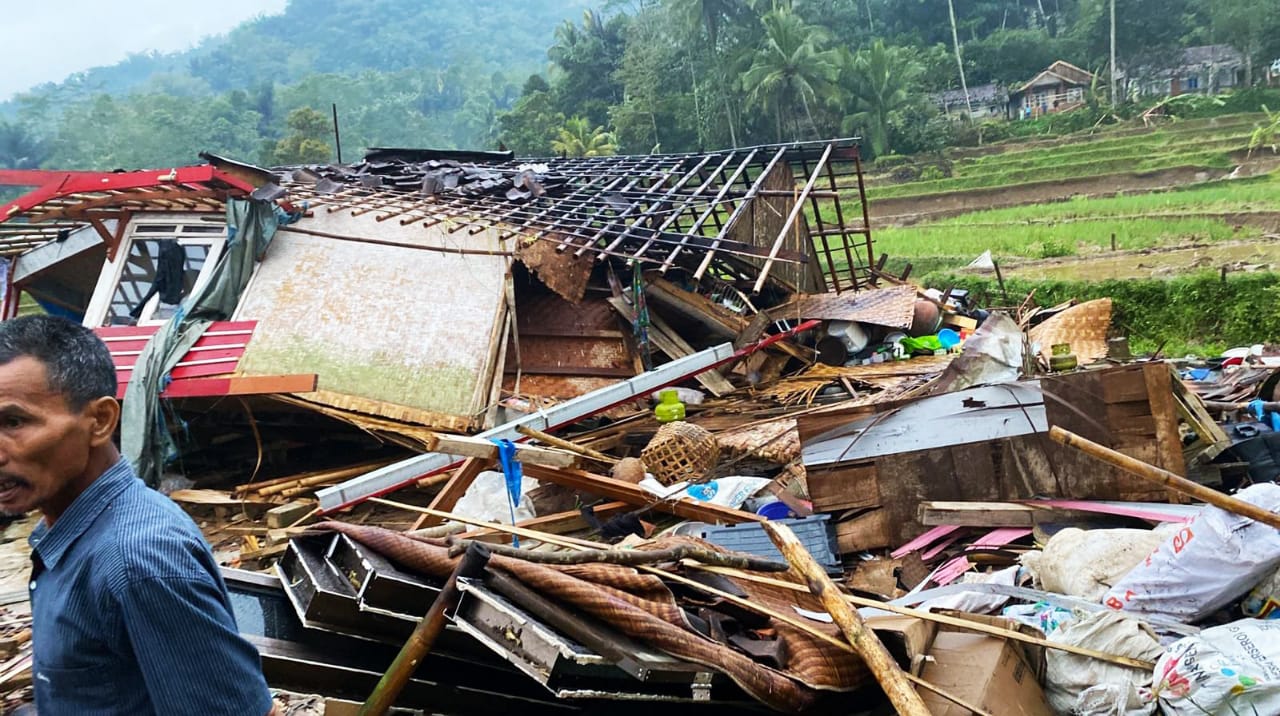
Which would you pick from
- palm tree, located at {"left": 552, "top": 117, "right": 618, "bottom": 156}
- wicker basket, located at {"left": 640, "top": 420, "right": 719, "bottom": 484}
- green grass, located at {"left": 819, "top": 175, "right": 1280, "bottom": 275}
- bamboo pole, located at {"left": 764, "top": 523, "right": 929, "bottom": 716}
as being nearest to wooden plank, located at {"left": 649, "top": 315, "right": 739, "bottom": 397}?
wicker basket, located at {"left": 640, "top": 420, "right": 719, "bottom": 484}

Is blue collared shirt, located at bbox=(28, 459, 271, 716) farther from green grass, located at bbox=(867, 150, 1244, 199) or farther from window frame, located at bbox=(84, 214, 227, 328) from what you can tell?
green grass, located at bbox=(867, 150, 1244, 199)

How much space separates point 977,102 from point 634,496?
42.1 m

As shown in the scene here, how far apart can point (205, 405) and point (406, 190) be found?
4.06m

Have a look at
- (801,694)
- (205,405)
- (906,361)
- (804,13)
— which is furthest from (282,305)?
(804,13)

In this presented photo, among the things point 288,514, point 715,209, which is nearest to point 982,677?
point 288,514

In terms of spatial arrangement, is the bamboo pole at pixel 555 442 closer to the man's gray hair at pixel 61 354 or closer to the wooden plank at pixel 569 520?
the wooden plank at pixel 569 520

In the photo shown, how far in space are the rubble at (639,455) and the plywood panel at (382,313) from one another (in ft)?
0.13

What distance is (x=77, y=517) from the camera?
5.80 feet

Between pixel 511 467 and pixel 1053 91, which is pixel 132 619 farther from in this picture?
pixel 1053 91

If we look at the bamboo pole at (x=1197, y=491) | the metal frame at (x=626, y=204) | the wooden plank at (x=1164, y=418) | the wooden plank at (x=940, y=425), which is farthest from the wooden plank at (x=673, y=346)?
the bamboo pole at (x=1197, y=491)

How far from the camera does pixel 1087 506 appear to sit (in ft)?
16.5

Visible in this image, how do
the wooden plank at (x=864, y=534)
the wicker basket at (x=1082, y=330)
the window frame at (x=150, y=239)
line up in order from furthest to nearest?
the wicker basket at (x=1082, y=330), the window frame at (x=150, y=239), the wooden plank at (x=864, y=534)

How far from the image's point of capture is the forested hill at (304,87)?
61.6 meters

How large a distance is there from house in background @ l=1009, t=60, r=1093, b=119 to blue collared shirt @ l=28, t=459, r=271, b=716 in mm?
43673
